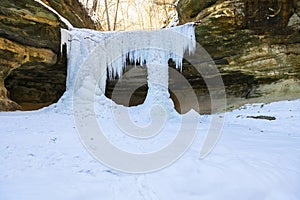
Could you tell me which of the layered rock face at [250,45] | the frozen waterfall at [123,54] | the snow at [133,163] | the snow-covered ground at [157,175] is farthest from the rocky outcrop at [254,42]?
the snow-covered ground at [157,175]

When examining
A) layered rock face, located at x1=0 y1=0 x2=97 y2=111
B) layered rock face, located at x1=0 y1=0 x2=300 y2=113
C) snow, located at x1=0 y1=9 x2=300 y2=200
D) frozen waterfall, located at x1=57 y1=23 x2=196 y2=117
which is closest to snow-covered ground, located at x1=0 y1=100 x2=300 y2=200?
snow, located at x1=0 y1=9 x2=300 y2=200

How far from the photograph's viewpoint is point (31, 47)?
9.35 m

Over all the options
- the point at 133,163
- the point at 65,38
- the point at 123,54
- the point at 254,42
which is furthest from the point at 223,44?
the point at 133,163

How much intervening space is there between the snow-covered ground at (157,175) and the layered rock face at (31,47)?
506 centimetres

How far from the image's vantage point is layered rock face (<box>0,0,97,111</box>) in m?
8.00

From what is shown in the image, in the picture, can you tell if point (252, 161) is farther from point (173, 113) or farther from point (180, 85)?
point (180, 85)

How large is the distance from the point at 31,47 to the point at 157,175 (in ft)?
27.2

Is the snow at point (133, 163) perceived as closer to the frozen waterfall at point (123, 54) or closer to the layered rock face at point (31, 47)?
the frozen waterfall at point (123, 54)

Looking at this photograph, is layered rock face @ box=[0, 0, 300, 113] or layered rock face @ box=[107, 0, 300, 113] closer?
layered rock face @ box=[0, 0, 300, 113]

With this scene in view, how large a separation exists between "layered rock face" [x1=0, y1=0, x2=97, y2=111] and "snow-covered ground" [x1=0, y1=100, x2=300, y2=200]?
16.6 ft

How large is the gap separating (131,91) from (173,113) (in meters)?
5.33

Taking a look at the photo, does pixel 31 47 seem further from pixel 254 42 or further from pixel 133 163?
pixel 254 42

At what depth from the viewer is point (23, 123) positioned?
6.37 meters

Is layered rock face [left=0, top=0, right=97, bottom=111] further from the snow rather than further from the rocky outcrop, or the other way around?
the rocky outcrop
